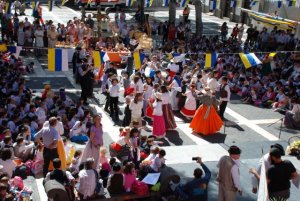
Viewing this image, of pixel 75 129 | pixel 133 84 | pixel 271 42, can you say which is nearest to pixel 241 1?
pixel 271 42

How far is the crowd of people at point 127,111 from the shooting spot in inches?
338

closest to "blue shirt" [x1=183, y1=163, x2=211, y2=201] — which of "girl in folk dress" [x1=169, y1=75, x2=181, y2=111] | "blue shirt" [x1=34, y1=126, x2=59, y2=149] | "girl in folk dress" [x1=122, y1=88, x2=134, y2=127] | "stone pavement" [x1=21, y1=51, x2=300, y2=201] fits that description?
"stone pavement" [x1=21, y1=51, x2=300, y2=201]

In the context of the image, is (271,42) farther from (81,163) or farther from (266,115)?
(81,163)

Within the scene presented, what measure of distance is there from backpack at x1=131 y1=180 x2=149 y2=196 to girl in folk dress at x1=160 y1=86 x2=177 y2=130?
461 cm

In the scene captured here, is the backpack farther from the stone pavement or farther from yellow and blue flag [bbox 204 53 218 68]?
yellow and blue flag [bbox 204 53 218 68]

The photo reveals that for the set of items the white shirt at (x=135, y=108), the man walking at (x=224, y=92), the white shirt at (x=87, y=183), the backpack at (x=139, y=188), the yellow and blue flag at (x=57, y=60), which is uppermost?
the yellow and blue flag at (x=57, y=60)

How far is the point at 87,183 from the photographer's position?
854cm

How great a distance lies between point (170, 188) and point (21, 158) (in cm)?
366

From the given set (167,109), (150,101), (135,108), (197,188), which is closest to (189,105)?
(150,101)

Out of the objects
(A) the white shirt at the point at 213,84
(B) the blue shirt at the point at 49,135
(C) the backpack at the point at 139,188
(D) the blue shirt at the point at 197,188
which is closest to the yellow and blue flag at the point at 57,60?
(B) the blue shirt at the point at 49,135

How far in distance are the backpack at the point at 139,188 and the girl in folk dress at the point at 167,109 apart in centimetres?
461

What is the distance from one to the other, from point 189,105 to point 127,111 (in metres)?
2.38

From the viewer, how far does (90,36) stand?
23641 millimetres

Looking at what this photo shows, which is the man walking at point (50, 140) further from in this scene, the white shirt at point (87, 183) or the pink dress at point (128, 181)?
the pink dress at point (128, 181)
